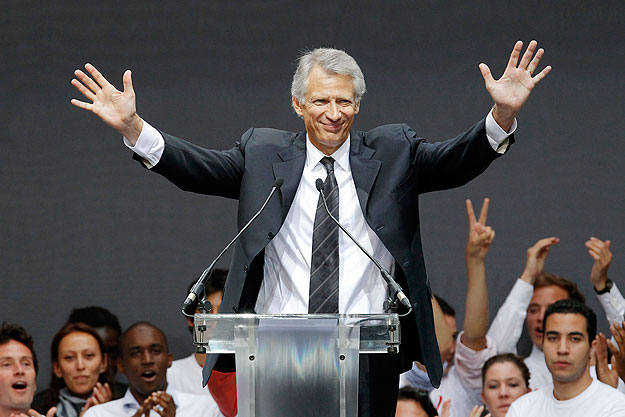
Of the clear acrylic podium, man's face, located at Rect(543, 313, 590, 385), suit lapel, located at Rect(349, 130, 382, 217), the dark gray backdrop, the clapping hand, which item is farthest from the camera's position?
the dark gray backdrop

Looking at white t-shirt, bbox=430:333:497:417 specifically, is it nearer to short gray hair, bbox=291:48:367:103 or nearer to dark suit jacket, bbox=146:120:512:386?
dark suit jacket, bbox=146:120:512:386

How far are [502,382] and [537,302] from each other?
68 cm

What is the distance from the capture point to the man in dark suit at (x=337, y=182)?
2.62 meters

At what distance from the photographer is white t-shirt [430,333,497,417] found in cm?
507

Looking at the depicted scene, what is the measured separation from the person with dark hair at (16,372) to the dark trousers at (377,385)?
2.30 m

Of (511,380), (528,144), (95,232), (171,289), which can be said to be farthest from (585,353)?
(95,232)

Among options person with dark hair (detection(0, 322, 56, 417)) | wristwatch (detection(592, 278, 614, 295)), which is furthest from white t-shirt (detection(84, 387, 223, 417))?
wristwatch (detection(592, 278, 614, 295))

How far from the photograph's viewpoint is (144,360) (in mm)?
5035

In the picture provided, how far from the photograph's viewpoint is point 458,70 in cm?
555

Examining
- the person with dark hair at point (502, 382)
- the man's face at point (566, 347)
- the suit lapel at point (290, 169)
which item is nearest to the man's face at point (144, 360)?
the person with dark hair at point (502, 382)

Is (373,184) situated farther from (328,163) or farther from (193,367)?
(193,367)

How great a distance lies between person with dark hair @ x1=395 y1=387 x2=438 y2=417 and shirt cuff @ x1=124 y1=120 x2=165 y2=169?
2253mm

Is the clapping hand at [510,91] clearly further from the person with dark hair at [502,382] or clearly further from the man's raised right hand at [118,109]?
the person with dark hair at [502,382]

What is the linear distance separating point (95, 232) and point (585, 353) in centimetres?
268
